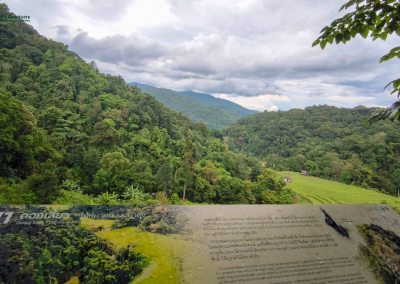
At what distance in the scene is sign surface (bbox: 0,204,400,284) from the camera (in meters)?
2.64

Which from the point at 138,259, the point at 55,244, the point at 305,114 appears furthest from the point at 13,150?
the point at 305,114

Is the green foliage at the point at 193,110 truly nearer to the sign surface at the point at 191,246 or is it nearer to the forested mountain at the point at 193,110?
the forested mountain at the point at 193,110

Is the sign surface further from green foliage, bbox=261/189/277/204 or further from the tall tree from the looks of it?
the tall tree

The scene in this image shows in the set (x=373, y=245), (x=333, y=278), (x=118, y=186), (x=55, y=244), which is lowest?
(x=118, y=186)

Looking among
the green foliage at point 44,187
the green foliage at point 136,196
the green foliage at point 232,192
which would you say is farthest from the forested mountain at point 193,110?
the green foliage at point 44,187

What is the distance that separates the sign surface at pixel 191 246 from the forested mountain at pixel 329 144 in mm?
13220

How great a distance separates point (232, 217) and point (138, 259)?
1.59 metres

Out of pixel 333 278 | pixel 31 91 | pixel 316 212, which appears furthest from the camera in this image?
pixel 31 91

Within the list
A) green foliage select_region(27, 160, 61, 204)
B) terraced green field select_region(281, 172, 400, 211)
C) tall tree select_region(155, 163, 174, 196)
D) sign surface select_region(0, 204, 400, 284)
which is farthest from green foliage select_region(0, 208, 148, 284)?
terraced green field select_region(281, 172, 400, 211)

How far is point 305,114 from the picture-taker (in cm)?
6900

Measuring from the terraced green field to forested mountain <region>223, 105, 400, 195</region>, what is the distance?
1446 mm

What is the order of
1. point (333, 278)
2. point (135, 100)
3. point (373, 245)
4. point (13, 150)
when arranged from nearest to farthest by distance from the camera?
point (333, 278)
point (373, 245)
point (13, 150)
point (135, 100)

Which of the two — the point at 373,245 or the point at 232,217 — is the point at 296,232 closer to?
the point at 232,217

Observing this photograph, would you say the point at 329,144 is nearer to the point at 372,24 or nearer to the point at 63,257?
the point at 372,24
